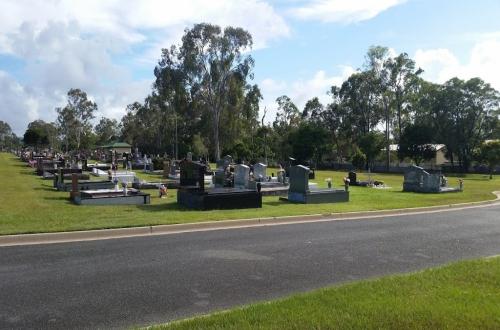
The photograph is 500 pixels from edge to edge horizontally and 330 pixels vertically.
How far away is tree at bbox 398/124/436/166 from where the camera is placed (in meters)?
68.2

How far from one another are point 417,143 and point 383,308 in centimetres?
6633

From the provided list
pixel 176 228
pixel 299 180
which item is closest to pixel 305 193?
pixel 299 180

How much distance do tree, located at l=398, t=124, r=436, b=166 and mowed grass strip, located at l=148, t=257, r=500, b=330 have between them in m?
64.1

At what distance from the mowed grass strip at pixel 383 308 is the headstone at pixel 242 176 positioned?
17541 mm

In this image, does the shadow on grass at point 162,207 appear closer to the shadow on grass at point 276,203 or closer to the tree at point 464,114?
the shadow on grass at point 276,203

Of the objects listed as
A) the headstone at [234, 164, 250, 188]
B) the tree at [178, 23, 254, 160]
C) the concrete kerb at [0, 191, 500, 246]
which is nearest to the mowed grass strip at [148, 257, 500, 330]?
the concrete kerb at [0, 191, 500, 246]

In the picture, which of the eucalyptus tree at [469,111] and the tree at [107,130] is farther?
the tree at [107,130]

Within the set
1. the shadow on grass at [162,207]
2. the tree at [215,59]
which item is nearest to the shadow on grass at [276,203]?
the shadow on grass at [162,207]

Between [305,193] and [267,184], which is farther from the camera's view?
[267,184]

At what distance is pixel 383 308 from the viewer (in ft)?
18.8

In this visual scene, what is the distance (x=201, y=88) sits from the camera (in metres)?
58.5

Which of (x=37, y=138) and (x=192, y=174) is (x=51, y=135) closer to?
(x=37, y=138)

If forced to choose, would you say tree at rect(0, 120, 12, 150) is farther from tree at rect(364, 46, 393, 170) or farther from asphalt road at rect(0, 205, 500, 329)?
asphalt road at rect(0, 205, 500, 329)

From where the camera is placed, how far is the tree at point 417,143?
68.2m
